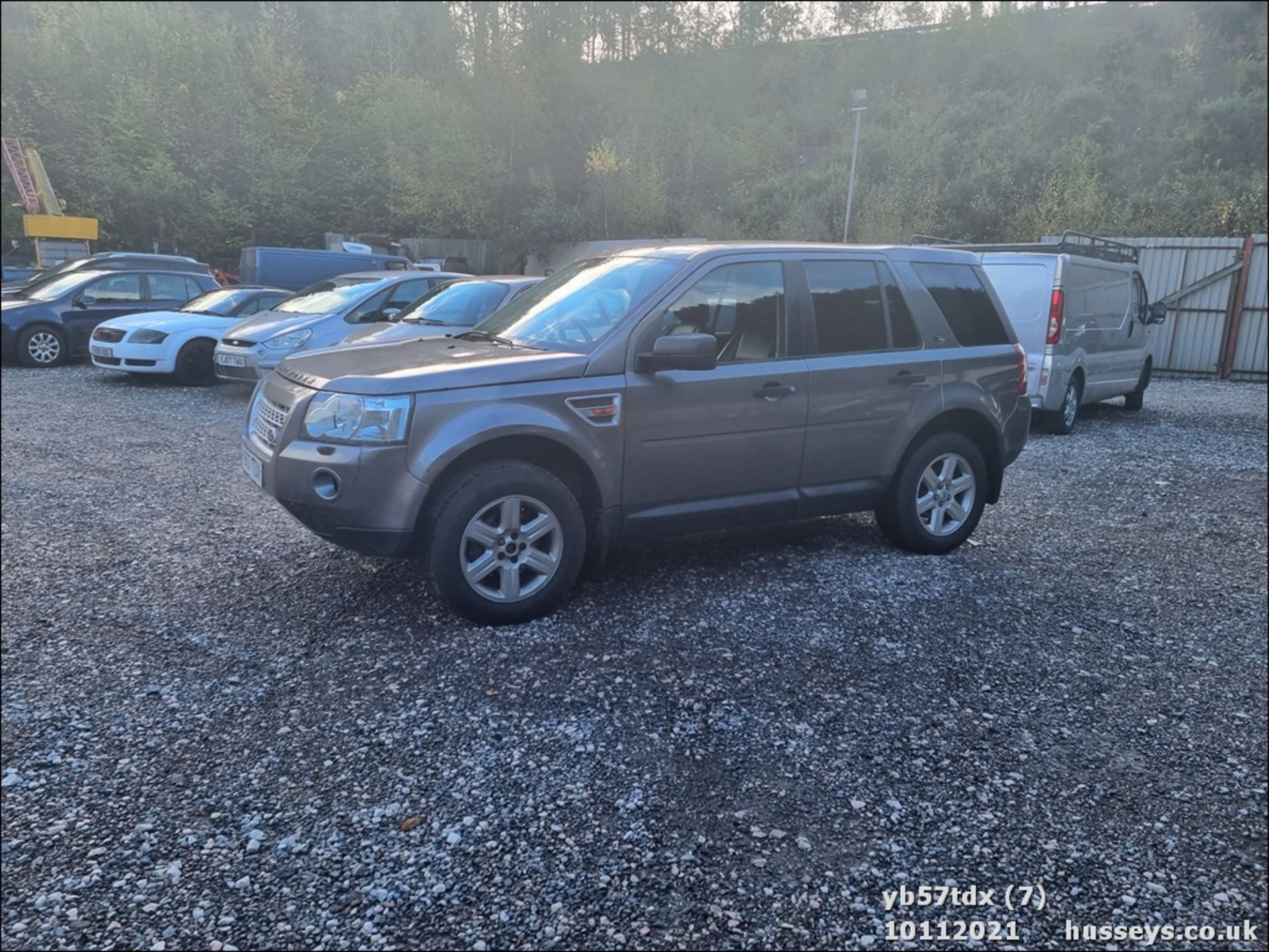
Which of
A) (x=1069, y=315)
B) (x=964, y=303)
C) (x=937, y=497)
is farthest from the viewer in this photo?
(x=1069, y=315)

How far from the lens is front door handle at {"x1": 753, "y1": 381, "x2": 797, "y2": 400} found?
15.7 feet

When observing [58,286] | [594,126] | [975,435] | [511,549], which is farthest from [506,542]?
[594,126]

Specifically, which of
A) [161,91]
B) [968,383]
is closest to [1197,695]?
[968,383]

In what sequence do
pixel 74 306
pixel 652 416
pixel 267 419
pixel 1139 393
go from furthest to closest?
pixel 74 306 < pixel 1139 393 < pixel 267 419 < pixel 652 416

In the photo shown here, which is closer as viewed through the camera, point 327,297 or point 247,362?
point 247,362

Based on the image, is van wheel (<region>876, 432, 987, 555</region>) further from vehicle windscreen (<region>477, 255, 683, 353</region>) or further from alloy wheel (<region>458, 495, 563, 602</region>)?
alloy wheel (<region>458, 495, 563, 602</region>)

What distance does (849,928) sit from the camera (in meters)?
2.43

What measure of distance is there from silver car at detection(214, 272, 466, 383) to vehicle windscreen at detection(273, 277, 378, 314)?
0.04ft

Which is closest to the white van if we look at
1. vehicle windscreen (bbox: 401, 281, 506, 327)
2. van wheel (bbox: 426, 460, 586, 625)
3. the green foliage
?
vehicle windscreen (bbox: 401, 281, 506, 327)

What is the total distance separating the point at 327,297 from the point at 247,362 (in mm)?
1568

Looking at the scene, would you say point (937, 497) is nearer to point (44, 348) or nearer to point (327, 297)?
point (327, 297)

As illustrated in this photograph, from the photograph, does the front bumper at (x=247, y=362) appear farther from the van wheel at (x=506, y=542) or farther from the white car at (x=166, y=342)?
the van wheel at (x=506, y=542)

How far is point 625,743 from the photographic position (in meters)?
3.31

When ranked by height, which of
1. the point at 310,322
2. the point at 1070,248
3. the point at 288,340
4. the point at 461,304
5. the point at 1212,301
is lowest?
the point at 288,340
